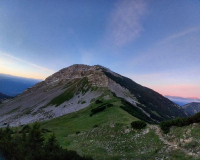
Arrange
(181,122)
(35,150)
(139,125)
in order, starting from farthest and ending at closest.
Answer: (139,125) < (181,122) < (35,150)

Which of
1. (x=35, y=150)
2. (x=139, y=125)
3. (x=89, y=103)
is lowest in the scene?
(x=35, y=150)

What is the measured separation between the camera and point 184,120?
2081 cm

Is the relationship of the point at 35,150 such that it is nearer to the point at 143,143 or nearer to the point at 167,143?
the point at 143,143

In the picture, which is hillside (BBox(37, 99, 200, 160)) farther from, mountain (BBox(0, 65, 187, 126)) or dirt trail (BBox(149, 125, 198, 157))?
mountain (BBox(0, 65, 187, 126))

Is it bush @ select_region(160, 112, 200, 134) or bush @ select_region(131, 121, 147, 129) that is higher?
bush @ select_region(160, 112, 200, 134)

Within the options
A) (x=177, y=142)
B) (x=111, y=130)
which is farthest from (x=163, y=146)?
(x=111, y=130)

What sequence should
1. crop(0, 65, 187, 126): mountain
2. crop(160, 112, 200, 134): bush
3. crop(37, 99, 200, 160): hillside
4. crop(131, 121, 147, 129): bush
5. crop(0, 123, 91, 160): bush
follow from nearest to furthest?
crop(37, 99, 200, 160): hillside < crop(0, 123, 91, 160): bush < crop(160, 112, 200, 134): bush < crop(131, 121, 147, 129): bush < crop(0, 65, 187, 126): mountain

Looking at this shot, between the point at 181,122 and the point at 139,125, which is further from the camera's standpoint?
the point at 139,125

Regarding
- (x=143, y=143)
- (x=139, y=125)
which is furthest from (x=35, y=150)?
(x=139, y=125)

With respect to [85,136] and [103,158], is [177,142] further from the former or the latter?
[85,136]

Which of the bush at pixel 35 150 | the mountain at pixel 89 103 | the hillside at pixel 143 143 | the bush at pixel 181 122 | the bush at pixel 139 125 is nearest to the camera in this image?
the hillside at pixel 143 143

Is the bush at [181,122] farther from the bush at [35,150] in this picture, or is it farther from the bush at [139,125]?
the bush at [35,150]

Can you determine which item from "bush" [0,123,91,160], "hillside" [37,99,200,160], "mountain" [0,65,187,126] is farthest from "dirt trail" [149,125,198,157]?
"mountain" [0,65,187,126]

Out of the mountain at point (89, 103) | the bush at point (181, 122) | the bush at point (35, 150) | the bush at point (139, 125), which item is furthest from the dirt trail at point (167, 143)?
the mountain at point (89, 103)
